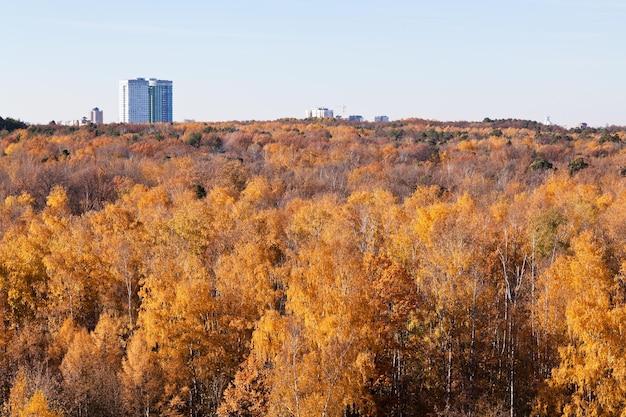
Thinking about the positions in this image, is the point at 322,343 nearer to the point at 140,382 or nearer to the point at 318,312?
the point at 318,312

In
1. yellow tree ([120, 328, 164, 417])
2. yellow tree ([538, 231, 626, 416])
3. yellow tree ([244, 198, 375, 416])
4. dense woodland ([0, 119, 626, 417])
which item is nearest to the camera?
yellow tree ([244, 198, 375, 416])

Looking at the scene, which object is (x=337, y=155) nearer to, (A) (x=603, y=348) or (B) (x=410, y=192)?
(B) (x=410, y=192)

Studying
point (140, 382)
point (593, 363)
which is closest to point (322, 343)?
point (140, 382)

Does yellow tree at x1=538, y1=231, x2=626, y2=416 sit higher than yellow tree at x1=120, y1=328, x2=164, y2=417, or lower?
higher

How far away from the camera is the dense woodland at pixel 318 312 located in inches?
985

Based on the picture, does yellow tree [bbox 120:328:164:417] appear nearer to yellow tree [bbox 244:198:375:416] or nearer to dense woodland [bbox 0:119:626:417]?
dense woodland [bbox 0:119:626:417]

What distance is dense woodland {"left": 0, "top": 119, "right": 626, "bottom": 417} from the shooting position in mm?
25016

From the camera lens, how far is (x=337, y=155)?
335ft

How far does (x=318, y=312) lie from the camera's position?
2703cm

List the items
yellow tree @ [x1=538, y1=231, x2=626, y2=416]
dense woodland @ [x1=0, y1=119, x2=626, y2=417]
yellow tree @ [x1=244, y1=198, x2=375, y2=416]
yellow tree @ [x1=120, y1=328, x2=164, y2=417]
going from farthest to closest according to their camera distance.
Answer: yellow tree @ [x1=120, y1=328, x2=164, y2=417]
dense woodland @ [x1=0, y1=119, x2=626, y2=417]
yellow tree @ [x1=538, y1=231, x2=626, y2=416]
yellow tree @ [x1=244, y1=198, x2=375, y2=416]

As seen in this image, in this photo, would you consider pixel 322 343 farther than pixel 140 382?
No

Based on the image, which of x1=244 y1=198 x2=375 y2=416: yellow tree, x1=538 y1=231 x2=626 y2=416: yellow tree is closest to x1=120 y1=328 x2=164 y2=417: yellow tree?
x1=244 y1=198 x2=375 y2=416: yellow tree

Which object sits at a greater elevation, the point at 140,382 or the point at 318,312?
the point at 318,312

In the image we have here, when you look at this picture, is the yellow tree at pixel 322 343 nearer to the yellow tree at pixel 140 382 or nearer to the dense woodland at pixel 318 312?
the dense woodland at pixel 318 312
